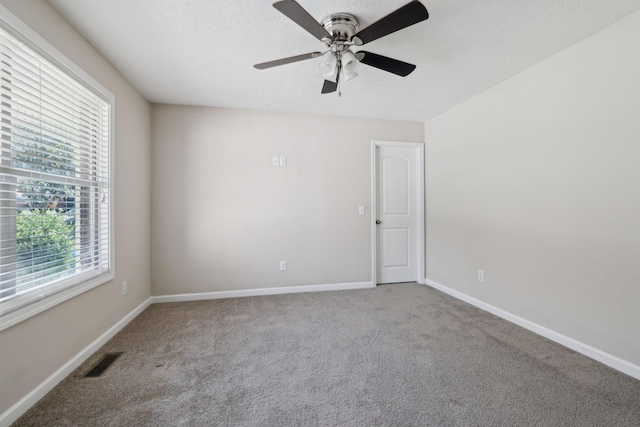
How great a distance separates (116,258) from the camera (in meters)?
2.34

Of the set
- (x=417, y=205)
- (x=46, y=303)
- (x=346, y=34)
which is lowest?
(x=46, y=303)

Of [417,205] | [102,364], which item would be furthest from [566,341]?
[102,364]

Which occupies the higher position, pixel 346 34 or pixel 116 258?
pixel 346 34

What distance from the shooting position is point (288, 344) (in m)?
2.10

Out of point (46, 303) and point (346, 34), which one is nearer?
point (46, 303)

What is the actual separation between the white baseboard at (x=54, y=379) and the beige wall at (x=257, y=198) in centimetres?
91

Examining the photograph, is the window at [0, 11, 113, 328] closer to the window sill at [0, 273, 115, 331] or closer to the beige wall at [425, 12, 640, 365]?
the window sill at [0, 273, 115, 331]

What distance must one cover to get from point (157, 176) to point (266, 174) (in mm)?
1267

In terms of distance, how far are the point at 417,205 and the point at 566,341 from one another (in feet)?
6.92

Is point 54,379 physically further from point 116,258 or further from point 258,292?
point 258,292

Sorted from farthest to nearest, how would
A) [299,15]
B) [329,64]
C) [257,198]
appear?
[257,198], [329,64], [299,15]

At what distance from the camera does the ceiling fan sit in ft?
4.40

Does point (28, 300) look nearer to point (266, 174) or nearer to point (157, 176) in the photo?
point (157, 176)

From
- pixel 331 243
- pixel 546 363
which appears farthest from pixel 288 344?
pixel 546 363
